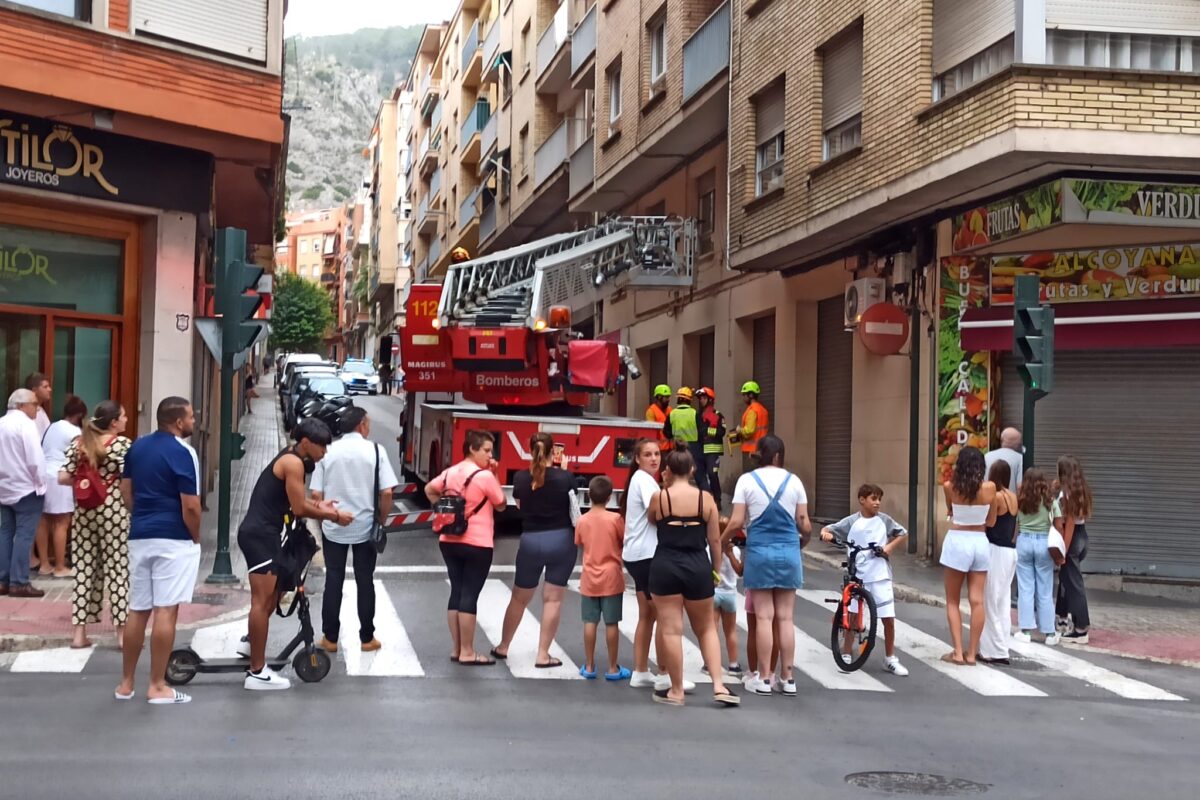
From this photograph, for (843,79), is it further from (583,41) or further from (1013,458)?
(583,41)

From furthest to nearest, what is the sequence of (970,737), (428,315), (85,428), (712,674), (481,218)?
1. (481,218)
2. (428,315)
3. (85,428)
4. (712,674)
5. (970,737)

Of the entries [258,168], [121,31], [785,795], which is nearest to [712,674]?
[785,795]

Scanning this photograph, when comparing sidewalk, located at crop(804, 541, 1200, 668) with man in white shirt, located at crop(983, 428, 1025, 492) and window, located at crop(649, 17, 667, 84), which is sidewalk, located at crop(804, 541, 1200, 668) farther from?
window, located at crop(649, 17, 667, 84)

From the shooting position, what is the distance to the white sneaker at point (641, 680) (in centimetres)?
971

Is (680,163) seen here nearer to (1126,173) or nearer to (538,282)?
(538,282)

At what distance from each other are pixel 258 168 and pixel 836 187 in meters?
7.20

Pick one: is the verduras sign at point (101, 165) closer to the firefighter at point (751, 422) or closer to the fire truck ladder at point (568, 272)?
the fire truck ladder at point (568, 272)

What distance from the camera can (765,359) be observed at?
24781 millimetres

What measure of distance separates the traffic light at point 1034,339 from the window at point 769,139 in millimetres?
7748

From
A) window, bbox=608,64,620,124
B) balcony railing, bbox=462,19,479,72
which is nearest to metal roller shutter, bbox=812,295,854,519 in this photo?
window, bbox=608,64,620,124

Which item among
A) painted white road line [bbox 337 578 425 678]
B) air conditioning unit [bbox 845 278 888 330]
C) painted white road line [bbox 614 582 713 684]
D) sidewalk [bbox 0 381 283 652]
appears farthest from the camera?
air conditioning unit [bbox 845 278 888 330]

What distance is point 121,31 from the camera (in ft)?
49.2

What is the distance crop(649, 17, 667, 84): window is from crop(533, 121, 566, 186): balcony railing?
22.6 ft

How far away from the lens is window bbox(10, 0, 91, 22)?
47.2 ft
